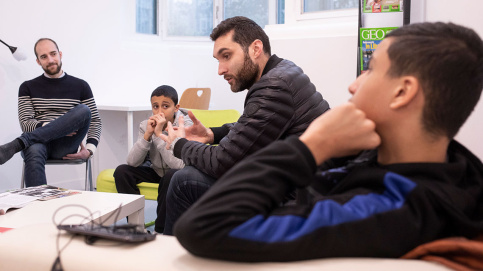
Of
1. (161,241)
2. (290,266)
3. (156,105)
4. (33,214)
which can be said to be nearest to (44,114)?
(156,105)

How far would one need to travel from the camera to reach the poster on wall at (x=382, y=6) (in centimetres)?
226

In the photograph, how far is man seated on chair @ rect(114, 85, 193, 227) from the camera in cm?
260

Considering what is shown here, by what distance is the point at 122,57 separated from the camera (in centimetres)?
488

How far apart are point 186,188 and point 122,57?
3356 millimetres

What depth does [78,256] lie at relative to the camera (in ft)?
2.39

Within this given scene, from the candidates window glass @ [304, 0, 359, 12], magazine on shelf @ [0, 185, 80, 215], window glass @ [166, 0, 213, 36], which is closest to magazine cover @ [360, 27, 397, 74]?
window glass @ [304, 0, 359, 12]

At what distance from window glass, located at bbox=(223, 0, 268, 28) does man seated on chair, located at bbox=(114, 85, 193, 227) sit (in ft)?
9.31

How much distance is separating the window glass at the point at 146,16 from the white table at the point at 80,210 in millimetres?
3522

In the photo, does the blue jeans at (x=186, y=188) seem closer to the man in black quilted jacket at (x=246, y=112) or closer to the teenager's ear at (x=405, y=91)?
the man in black quilted jacket at (x=246, y=112)

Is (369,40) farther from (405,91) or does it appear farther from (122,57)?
(122,57)

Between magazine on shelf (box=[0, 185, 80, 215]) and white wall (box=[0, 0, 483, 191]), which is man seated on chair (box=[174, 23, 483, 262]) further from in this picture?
white wall (box=[0, 0, 483, 191])

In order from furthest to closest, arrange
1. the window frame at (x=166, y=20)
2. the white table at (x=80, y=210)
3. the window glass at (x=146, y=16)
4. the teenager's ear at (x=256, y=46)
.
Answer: the window frame at (x=166, y=20) < the window glass at (x=146, y=16) < the teenager's ear at (x=256, y=46) < the white table at (x=80, y=210)

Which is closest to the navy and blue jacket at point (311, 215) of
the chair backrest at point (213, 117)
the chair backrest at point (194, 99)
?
the chair backrest at point (213, 117)

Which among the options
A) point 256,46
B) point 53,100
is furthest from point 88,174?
point 256,46
